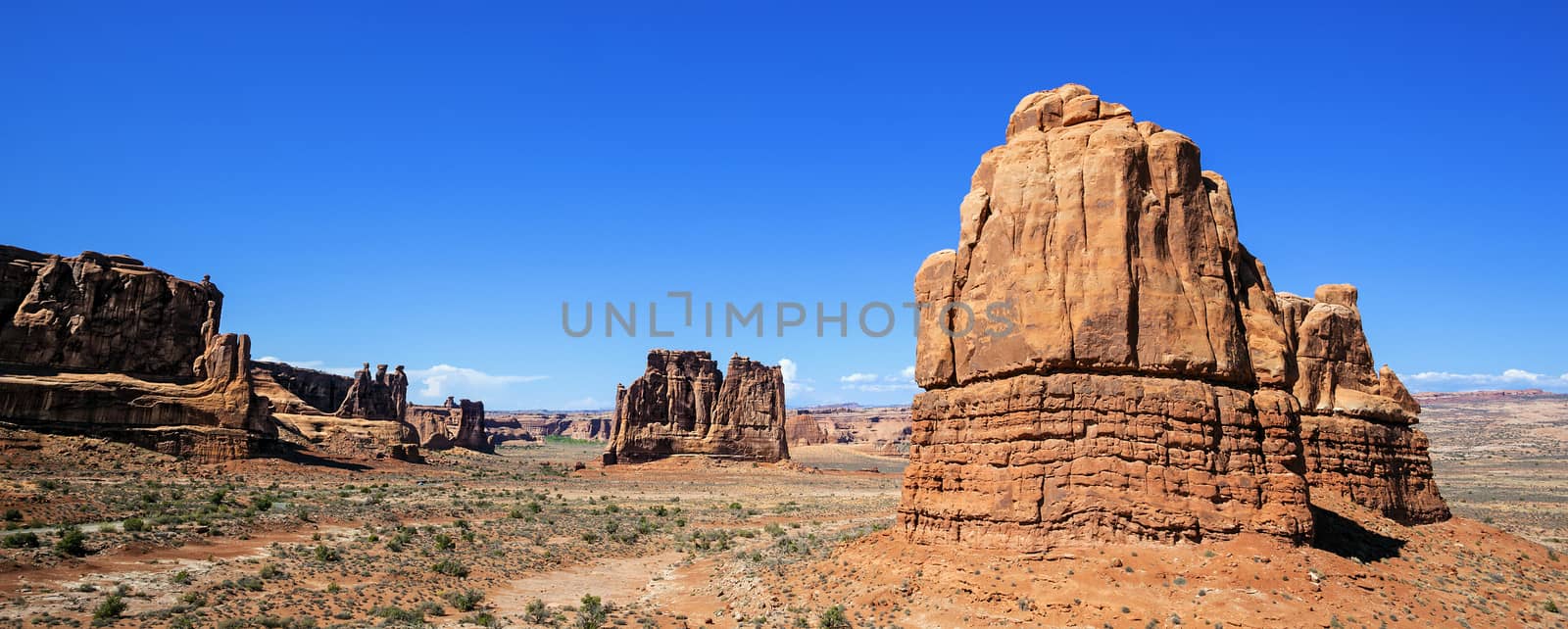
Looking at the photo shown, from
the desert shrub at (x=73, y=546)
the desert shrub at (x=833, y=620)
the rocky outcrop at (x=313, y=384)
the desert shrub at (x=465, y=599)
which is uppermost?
the rocky outcrop at (x=313, y=384)

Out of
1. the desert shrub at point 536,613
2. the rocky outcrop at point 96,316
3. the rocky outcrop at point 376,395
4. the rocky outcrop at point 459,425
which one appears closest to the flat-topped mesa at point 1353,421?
the desert shrub at point 536,613

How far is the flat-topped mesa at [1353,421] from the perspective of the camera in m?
24.4

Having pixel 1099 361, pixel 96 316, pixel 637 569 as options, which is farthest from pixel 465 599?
pixel 96 316

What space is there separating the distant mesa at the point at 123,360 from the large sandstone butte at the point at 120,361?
0.18 feet

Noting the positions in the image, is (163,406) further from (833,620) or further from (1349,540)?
(1349,540)

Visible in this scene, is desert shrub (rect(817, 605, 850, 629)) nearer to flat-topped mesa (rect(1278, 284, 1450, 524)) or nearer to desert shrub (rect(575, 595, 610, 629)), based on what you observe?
desert shrub (rect(575, 595, 610, 629))

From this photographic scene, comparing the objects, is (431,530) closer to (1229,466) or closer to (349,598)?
(349,598)

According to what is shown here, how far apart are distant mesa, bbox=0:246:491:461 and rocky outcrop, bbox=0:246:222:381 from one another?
0.06 metres

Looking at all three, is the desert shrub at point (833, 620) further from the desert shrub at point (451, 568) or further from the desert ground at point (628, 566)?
the desert shrub at point (451, 568)

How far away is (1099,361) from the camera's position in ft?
54.4

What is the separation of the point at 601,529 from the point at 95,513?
17.1m

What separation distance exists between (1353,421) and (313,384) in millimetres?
104060

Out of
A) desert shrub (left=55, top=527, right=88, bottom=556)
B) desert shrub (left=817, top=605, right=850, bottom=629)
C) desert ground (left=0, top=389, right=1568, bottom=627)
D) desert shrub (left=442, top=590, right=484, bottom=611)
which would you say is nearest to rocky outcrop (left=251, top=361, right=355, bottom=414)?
desert ground (left=0, top=389, right=1568, bottom=627)

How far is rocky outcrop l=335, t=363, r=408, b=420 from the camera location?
96812mm
